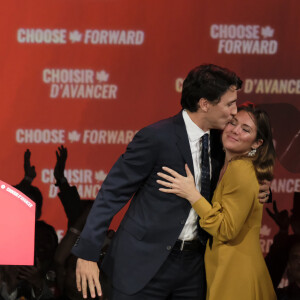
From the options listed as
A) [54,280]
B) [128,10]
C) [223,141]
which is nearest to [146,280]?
[223,141]

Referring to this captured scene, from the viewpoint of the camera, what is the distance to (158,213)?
2240mm

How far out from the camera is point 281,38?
133 inches

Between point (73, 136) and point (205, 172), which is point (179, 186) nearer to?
point (205, 172)

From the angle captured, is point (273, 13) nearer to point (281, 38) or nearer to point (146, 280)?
point (281, 38)

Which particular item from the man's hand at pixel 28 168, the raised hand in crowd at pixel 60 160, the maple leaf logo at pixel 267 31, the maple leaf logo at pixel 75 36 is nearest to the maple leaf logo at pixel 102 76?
the maple leaf logo at pixel 75 36

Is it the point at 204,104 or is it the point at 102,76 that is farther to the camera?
the point at 102,76

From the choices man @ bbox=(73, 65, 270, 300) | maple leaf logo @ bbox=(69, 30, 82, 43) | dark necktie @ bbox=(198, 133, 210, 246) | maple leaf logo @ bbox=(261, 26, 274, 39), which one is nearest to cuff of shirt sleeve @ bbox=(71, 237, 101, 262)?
man @ bbox=(73, 65, 270, 300)

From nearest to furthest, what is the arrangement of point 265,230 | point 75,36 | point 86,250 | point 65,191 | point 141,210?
point 86,250
point 141,210
point 75,36
point 65,191
point 265,230

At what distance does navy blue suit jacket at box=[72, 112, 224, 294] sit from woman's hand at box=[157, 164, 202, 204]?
1.9 inches

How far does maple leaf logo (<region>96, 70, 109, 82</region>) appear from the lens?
3346mm

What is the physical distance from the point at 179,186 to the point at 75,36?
154cm

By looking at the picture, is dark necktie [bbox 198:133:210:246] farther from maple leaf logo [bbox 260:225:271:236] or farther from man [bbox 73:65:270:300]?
maple leaf logo [bbox 260:225:271:236]

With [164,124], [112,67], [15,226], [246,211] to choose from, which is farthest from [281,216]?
[15,226]

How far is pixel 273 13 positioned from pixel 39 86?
1554mm
